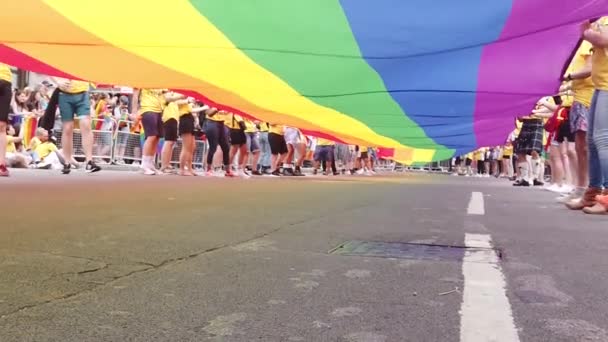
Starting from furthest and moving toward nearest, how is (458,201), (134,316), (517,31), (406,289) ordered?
1. (458,201)
2. (517,31)
3. (406,289)
4. (134,316)

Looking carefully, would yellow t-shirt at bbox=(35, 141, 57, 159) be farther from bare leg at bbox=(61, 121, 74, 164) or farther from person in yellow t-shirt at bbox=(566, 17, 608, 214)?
person in yellow t-shirt at bbox=(566, 17, 608, 214)

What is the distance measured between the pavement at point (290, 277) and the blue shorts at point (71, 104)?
4.67 meters

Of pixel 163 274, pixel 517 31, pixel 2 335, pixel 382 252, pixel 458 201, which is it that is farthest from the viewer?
pixel 458 201

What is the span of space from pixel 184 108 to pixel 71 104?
8.65ft

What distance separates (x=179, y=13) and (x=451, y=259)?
2742 millimetres

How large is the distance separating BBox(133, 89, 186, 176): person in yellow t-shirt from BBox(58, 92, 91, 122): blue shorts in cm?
175

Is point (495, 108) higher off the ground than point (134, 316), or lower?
higher

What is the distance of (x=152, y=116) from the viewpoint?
35.7 feet

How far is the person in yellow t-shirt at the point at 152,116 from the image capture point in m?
10.9

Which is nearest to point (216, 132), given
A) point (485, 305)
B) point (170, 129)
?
point (170, 129)

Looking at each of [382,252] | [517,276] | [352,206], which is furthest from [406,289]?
[352,206]

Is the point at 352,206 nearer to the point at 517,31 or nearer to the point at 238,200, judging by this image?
the point at 238,200

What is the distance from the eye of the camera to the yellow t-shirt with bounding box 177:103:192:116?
11.4 m

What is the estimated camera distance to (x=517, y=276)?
2.61m
